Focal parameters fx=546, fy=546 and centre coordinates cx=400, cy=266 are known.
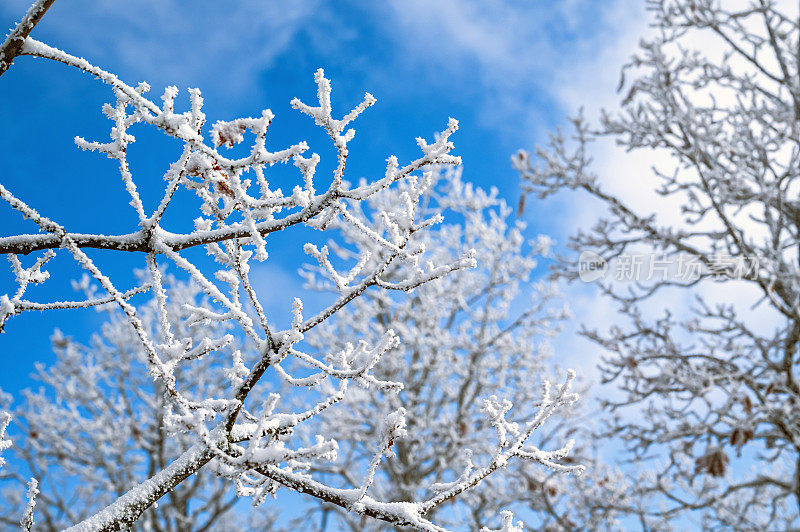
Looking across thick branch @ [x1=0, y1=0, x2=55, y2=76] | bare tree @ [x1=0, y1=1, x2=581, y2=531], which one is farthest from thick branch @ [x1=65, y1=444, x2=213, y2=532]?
thick branch @ [x1=0, y1=0, x2=55, y2=76]

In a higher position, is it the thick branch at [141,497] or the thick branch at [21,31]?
the thick branch at [21,31]

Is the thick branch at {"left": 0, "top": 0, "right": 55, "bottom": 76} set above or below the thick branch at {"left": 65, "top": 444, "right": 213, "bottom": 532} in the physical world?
above

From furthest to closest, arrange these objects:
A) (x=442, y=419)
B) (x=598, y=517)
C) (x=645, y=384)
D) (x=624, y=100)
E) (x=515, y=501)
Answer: (x=442, y=419), (x=515, y=501), (x=598, y=517), (x=624, y=100), (x=645, y=384)

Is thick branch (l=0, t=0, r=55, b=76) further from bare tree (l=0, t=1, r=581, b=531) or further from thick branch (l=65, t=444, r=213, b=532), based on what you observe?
thick branch (l=65, t=444, r=213, b=532)

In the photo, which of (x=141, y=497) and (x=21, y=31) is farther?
(x=141, y=497)

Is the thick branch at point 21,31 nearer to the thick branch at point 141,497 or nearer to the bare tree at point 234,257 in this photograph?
the bare tree at point 234,257

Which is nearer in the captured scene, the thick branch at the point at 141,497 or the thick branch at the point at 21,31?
the thick branch at the point at 21,31

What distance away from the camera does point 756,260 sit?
510 centimetres

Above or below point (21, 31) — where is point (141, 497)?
below

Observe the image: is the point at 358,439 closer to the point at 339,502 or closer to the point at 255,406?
the point at 255,406

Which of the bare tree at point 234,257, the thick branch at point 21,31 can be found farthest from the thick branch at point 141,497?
the thick branch at point 21,31

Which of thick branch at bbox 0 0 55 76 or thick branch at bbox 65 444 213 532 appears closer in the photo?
thick branch at bbox 0 0 55 76

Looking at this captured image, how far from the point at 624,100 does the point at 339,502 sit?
603 cm

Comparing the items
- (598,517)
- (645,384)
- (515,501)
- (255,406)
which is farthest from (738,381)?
(255,406)
